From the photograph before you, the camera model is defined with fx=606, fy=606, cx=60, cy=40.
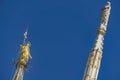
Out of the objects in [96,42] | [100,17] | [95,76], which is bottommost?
[95,76]

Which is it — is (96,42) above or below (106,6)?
below

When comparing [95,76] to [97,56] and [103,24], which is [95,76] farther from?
[103,24]

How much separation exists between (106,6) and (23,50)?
1317 centimetres

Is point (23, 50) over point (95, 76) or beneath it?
over

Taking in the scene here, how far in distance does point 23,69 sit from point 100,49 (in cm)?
1094

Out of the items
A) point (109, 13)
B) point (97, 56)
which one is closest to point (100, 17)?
point (109, 13)

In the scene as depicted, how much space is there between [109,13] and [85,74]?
11.7 m

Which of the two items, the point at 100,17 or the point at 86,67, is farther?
the point at 100,17

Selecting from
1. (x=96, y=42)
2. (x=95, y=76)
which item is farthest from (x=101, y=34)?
(x=95, y=76)

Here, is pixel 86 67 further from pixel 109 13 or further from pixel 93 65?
pixel 109 13

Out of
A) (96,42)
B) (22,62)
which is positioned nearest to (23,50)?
(22,62)

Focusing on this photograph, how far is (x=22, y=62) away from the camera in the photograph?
8238cm

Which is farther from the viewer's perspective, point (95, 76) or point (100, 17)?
point (100, 17)

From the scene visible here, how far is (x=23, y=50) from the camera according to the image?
8531 cm
